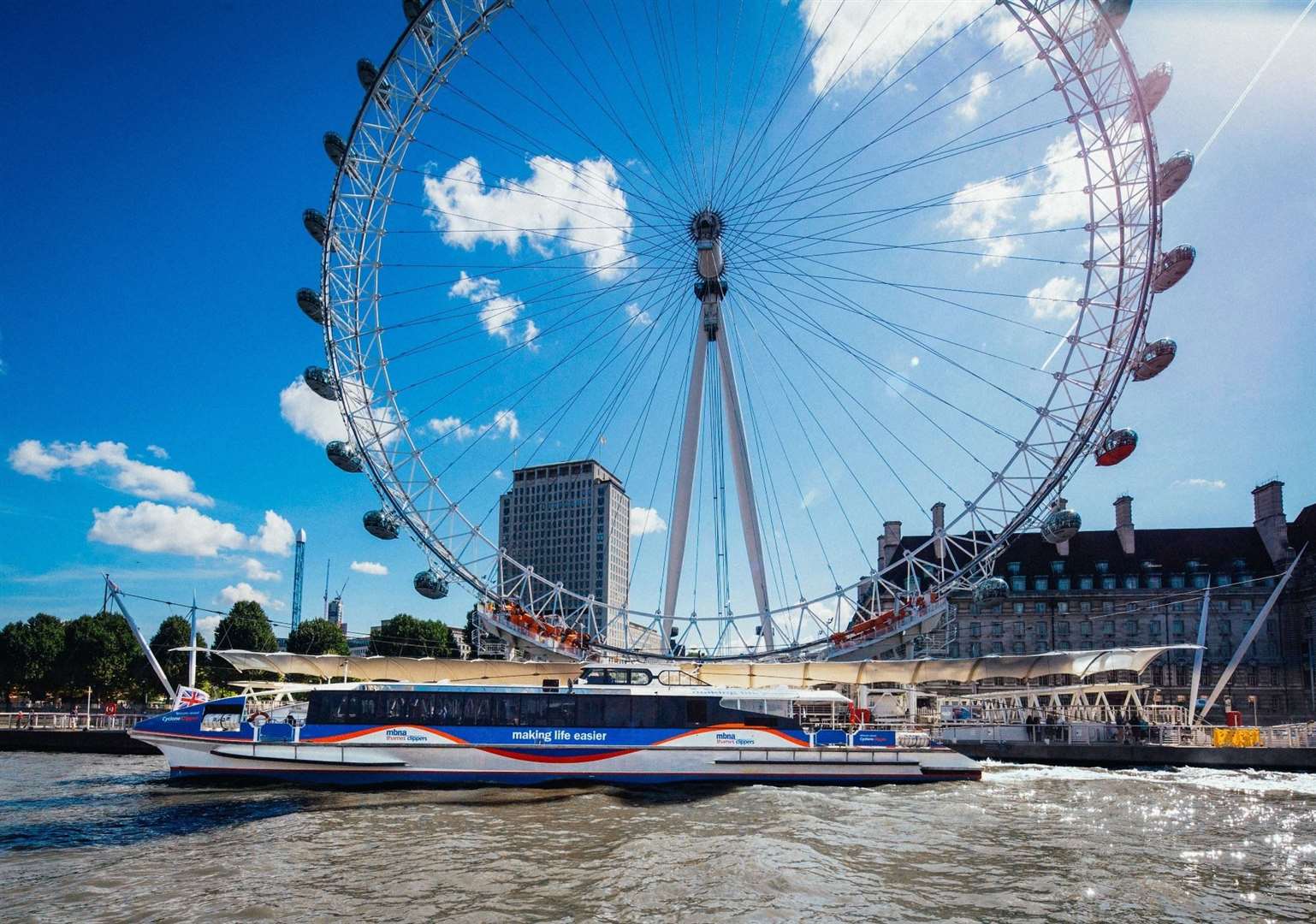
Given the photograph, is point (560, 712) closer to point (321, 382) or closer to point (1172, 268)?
point (321, 382)

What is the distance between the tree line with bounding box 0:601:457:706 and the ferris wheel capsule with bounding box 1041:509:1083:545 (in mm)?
57524

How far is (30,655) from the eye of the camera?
78.2m

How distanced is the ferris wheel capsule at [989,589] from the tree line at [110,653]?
177 feet

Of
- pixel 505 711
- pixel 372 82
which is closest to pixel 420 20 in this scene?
pixel 372 82

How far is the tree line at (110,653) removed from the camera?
7850 cm

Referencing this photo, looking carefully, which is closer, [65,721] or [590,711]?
[590,711]

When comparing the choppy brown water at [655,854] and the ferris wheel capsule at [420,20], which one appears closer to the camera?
the choppy brown water at [655,854]

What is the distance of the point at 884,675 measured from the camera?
Answer: 46000 mm

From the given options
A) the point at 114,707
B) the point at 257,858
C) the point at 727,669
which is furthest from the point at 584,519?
the point at 257,858

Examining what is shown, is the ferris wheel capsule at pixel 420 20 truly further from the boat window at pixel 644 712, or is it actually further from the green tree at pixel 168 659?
the green tree at pixel 168 659

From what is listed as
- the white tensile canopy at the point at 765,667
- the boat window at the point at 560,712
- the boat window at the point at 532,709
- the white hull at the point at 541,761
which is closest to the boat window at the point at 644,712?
the white hull at the point at 541,761

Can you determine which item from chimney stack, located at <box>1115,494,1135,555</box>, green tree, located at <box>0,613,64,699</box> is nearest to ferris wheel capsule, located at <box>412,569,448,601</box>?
green tree, located at <box>0,613,64,699</box>

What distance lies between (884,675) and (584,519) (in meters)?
149

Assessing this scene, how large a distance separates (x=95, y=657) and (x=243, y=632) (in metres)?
12.0
